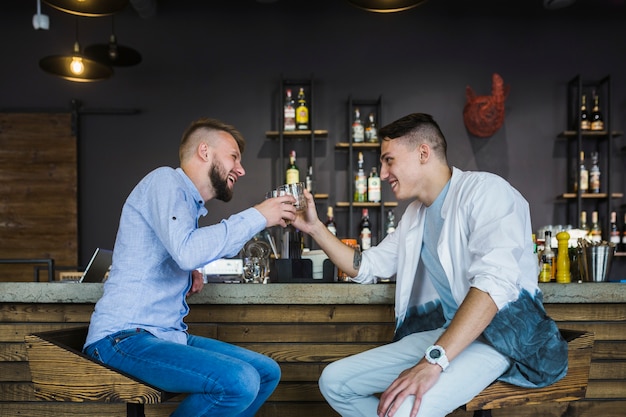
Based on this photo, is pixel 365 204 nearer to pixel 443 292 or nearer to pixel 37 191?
pixel 37 191

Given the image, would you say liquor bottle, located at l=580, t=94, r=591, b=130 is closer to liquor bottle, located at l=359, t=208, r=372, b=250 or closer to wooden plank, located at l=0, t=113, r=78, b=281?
liquor bottle, located at l=359, t=208, r=372, b=250

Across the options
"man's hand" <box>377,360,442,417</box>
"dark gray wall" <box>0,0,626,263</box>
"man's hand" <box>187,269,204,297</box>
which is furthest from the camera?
"dark gray wall" <box>0,0,626,263</box>

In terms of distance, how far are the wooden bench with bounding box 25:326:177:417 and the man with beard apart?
0.18 feet

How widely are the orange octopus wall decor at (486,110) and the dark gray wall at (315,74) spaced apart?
4.7 inches

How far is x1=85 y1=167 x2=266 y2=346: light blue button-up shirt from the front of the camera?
160 centimetres

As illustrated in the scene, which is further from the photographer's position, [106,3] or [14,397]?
[106,3]

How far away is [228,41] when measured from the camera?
16.7 feet

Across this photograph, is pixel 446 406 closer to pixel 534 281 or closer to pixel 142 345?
pixel 534 281

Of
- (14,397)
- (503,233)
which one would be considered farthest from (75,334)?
(503,233)

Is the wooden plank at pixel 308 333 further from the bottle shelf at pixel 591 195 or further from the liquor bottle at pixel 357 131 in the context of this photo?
the bottle shelf at pixel 591 195

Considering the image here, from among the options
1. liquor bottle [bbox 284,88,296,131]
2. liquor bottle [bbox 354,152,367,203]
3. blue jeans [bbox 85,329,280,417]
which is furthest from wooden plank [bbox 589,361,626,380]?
liquor bottle [bbox 284,88,296,131]

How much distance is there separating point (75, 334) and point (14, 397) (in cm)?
78

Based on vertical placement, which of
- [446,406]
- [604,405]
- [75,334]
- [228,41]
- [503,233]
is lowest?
[604,405]

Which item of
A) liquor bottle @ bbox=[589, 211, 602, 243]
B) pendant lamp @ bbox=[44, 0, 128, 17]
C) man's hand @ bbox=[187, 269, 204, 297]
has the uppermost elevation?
pendant lamp @ bbox=[44, 0, 128, 17]
